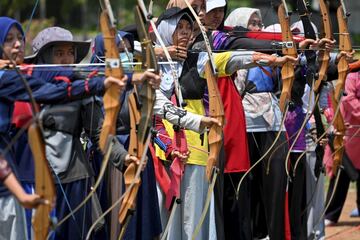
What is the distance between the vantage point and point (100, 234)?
583 centimetres

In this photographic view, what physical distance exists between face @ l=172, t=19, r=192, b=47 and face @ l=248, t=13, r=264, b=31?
121 cm

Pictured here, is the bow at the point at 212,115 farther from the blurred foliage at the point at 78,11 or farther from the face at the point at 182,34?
the blurred foliage at the point at 78,11

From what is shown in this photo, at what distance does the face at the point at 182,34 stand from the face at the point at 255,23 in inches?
47.7

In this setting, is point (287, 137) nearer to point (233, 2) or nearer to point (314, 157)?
point (314, 157)

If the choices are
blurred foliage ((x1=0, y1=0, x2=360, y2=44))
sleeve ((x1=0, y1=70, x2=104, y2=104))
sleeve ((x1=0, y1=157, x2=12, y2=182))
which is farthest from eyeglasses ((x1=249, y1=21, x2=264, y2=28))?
blurred foliage ((x1=0, y1=0, x2=360, y2=44))

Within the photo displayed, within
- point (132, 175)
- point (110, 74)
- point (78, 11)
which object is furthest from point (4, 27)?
point (78, 11)

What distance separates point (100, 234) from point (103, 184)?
296 mm

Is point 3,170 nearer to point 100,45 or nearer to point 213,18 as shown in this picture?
point 100,45

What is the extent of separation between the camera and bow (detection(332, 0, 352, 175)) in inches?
255

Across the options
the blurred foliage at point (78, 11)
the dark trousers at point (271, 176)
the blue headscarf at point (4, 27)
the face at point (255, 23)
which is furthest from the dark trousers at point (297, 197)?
the blurred foliage at point (78, 11)

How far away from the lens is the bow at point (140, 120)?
16.0 feet

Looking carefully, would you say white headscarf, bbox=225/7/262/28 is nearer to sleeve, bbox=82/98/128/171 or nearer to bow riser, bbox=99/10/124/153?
sleeve, bbox=82/98/128/171

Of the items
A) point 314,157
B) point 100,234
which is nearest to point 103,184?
point 100,234

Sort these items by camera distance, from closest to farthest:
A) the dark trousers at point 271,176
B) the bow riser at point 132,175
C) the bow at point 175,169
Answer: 1. the bow riser at point 132,175
2. the bow at point 175,169
3. the dark trousers at point 271,176
